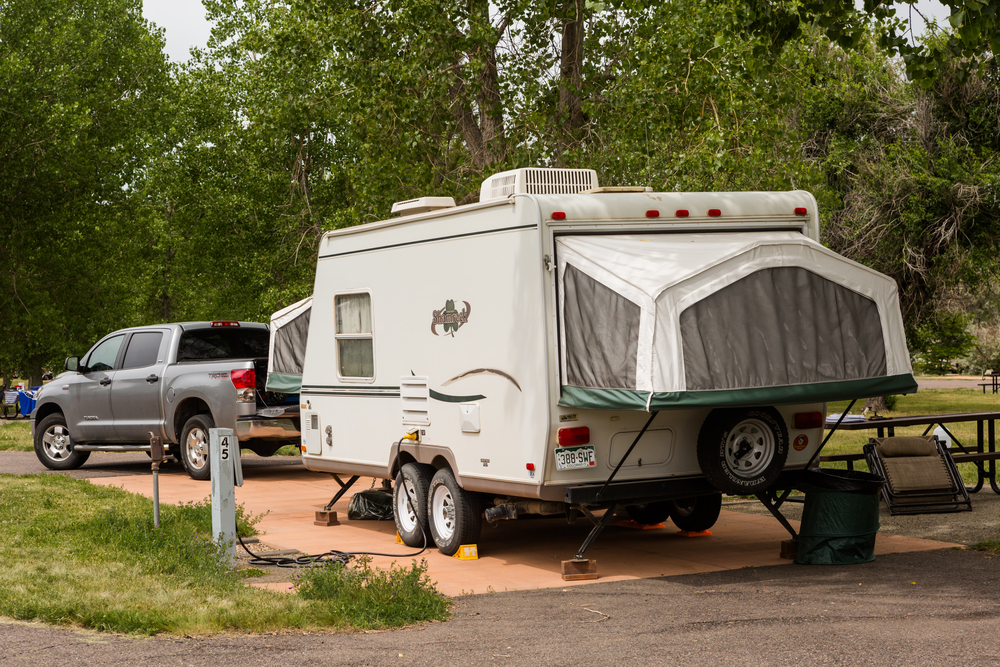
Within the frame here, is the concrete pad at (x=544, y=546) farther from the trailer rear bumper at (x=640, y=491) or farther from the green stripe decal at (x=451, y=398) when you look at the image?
the green stripe decal at (x=451, y=398)

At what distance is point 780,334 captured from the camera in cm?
753

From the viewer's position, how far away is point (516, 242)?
816 cm

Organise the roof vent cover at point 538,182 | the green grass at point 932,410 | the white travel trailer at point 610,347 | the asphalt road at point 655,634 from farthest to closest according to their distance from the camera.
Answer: the green grass at point 932,410 < the roof vent cover at point 538,182 < the white travel trailer at point 610,347 < the asphalt road at point 655,634

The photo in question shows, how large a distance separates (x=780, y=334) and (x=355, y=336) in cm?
428

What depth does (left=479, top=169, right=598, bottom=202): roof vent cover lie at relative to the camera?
28.6 feet

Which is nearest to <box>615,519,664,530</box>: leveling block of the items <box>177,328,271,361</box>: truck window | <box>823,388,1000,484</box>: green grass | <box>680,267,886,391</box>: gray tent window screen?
<box>680,267,886,391</box>: gray tent window screen

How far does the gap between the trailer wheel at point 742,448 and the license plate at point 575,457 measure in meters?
0.81

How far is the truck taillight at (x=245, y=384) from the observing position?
14.2m

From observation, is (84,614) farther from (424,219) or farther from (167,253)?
(167,253)

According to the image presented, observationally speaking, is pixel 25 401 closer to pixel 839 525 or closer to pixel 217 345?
pixel 217 345

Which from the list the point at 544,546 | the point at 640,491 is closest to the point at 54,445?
the point at 544,546

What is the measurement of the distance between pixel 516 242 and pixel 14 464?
42.0ft

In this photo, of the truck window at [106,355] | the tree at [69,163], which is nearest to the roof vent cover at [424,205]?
the truck window at [106,355]

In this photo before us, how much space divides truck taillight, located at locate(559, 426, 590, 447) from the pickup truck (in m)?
7.09
